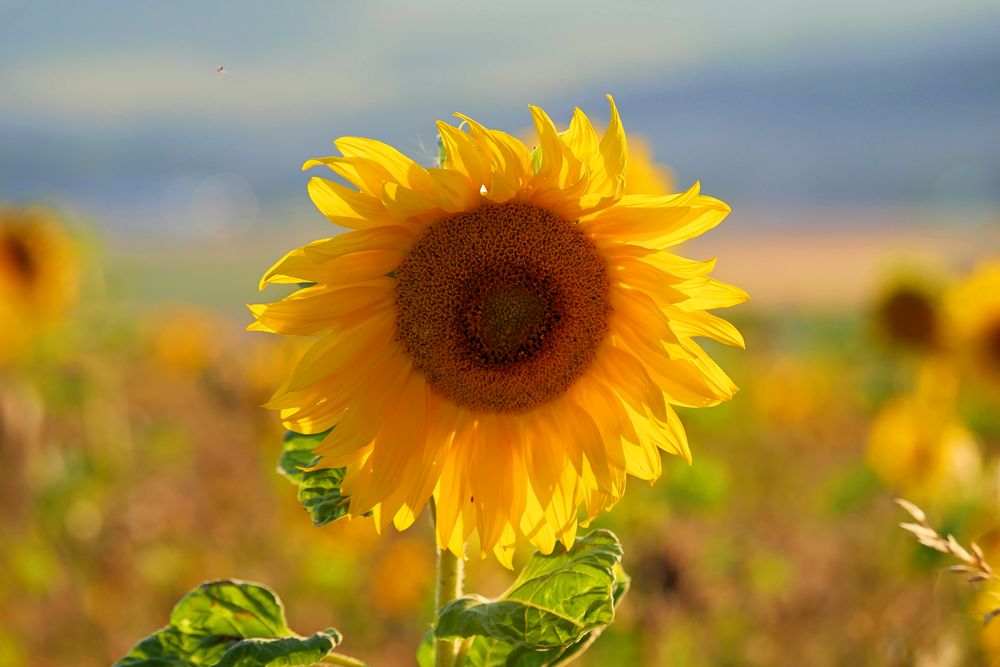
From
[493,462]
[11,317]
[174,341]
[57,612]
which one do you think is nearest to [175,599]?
[57,612]

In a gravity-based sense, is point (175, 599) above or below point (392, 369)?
below

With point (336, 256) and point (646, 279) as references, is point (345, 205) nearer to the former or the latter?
point (336, 256)

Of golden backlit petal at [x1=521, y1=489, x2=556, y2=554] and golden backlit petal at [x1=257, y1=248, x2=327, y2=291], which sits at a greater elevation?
golden backlit petal at [x1=257, y1=248, x2=327, y2=291]

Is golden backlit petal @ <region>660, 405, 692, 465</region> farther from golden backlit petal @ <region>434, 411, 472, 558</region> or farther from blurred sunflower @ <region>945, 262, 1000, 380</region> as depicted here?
blurred sunflower @ <region>945, 262, 1000, 380</region>

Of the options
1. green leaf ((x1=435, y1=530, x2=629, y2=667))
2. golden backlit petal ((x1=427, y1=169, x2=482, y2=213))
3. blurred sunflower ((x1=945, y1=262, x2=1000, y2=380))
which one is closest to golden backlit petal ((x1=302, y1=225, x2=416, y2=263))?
golden backlit petal ((x1=427, y1=169, x2=482, y2=213))

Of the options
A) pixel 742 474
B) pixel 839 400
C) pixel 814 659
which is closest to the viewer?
pixel 814 659

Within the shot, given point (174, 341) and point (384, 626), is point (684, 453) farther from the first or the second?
point (174, 341)

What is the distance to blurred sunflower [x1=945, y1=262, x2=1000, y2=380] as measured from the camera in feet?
15.7

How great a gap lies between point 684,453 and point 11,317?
172 inches

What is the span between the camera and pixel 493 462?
1.83m

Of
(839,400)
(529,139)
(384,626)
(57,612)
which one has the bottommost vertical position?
(839,400)

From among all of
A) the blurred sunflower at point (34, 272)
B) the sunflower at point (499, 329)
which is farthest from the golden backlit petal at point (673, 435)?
the blurred sunflower at point (34, 272)

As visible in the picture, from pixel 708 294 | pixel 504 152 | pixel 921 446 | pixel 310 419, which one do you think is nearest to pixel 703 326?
pixel 708 294

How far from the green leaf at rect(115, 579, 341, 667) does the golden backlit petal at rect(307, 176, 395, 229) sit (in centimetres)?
62
